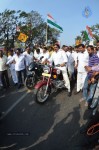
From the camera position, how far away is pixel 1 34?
57.4 m

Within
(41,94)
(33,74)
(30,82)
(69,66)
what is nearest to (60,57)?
(41,94)

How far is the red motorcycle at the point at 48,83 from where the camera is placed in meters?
9.40

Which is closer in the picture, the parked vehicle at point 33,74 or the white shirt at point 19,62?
the parked vehicle at point 33,74

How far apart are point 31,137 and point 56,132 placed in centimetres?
61

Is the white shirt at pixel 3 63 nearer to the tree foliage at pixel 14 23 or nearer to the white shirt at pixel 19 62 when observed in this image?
the white shirt at pixel 19 62

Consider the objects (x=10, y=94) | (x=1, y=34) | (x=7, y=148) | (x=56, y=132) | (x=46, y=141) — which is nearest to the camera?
(x=7, y=148)

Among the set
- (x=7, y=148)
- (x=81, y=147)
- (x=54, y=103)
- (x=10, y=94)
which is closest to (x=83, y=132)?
(x=81, y=147)

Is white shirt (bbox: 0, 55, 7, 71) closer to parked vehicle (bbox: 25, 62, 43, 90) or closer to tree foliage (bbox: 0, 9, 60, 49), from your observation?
parked vehicle (bbox: 25, 62, 43, 90)

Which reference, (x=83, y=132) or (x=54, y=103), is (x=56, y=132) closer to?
(x=83, y=132)

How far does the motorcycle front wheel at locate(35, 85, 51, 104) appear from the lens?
934 cm

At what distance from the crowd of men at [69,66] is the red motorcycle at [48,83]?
0.26 meters

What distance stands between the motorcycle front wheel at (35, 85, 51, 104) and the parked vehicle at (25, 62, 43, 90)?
96.6 inches

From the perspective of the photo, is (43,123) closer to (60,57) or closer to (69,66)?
(60,57)

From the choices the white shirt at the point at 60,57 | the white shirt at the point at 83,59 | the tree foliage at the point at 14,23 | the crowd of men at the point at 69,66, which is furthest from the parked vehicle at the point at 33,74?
the tree foliage at the point at 14,23
